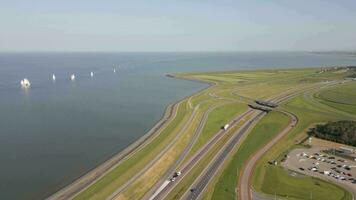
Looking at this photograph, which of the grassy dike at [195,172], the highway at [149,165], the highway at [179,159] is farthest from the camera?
the highway at [179,159]

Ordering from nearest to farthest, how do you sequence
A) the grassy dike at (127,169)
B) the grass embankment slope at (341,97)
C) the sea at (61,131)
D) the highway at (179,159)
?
the grassy dike at (127,169) → the highway at (179,159) → the sea at (61,131) → the grass embankment slope at (341,97)

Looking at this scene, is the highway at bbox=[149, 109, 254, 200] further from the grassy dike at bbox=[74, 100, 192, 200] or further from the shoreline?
the shoreline

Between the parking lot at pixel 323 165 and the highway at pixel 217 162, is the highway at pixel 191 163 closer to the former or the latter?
the highway at pixel 217 162

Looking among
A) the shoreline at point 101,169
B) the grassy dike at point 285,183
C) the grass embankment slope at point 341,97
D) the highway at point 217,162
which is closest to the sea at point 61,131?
the shoreline at point 101,169

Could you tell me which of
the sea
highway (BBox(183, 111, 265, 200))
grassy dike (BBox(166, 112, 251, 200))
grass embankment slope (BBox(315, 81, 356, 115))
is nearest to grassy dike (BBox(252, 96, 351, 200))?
highway (BBox(183, 111, 265, 200))

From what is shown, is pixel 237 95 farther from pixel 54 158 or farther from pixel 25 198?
pixel 25 198

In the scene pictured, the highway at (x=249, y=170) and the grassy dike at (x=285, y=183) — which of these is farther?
the grassy dike at (x=285, y=183)

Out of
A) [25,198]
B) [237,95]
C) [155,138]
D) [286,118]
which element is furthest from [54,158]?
[237,95]

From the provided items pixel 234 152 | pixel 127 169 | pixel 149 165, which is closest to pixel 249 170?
pixel 234 152

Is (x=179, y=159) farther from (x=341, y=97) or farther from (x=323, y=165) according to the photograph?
(x=341, y=97)
